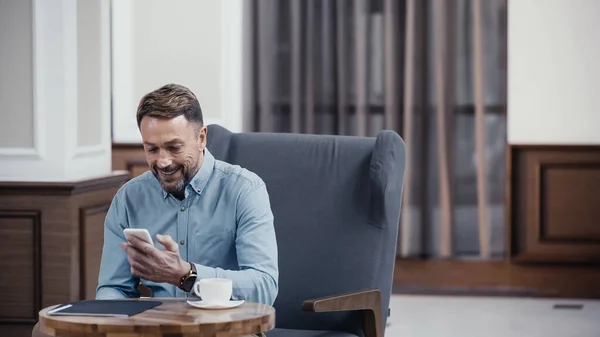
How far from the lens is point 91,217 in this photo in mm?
4180

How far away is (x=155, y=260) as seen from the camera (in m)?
2.08

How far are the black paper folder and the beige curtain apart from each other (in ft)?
12.7

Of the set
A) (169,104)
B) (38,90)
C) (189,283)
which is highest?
(38,90)

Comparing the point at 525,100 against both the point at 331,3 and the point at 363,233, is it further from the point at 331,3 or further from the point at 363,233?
the point at 363,233

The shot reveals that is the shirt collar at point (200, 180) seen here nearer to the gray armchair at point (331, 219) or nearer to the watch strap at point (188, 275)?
the watch strap at point (188, 275)

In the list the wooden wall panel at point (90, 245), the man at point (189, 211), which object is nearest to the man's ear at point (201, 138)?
the man at point (189, 211)

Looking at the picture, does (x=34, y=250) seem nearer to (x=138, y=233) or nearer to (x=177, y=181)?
(x=177, y=181)

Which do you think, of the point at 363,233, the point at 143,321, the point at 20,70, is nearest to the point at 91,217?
the point at 20,70

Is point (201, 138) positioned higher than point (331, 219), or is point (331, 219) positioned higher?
point (201, 138)

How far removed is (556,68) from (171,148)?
12.6ft

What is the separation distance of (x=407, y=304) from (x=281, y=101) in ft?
4.45

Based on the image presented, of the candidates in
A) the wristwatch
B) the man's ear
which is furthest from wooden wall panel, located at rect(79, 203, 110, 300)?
the wristwatch

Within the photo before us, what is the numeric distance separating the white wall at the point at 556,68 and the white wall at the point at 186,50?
156 cm

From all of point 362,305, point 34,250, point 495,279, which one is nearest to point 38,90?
point 34,250
